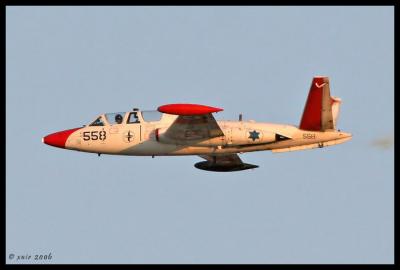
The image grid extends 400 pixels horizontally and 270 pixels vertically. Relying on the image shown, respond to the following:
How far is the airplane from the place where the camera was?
147 feet

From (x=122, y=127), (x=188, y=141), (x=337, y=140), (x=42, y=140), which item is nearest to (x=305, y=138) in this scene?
(x=337, y=140)

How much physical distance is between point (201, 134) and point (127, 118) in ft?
11.9

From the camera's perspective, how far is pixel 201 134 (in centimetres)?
4522

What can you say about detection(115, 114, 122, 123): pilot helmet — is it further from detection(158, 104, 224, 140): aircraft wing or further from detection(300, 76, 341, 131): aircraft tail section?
detection(300, 76, 341, 131): aircraft tail section

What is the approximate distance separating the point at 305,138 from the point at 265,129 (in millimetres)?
1688

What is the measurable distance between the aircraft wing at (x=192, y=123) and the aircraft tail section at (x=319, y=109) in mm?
3566

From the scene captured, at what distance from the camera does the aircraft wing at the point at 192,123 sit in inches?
→ 1683

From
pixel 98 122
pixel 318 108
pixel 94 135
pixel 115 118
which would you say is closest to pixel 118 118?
pixel 115 118

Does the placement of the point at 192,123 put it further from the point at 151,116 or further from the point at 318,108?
the point at 318,108

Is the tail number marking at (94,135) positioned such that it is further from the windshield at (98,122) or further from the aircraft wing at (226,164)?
the aircraft wing at (226,164)

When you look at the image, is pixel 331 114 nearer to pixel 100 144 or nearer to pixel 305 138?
pixel 305 138

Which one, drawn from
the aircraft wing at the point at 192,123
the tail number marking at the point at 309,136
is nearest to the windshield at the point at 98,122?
the aircraft wing at the point at 192,123

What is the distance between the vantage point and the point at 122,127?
46969mm

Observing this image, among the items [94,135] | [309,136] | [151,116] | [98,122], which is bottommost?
[94,135]
